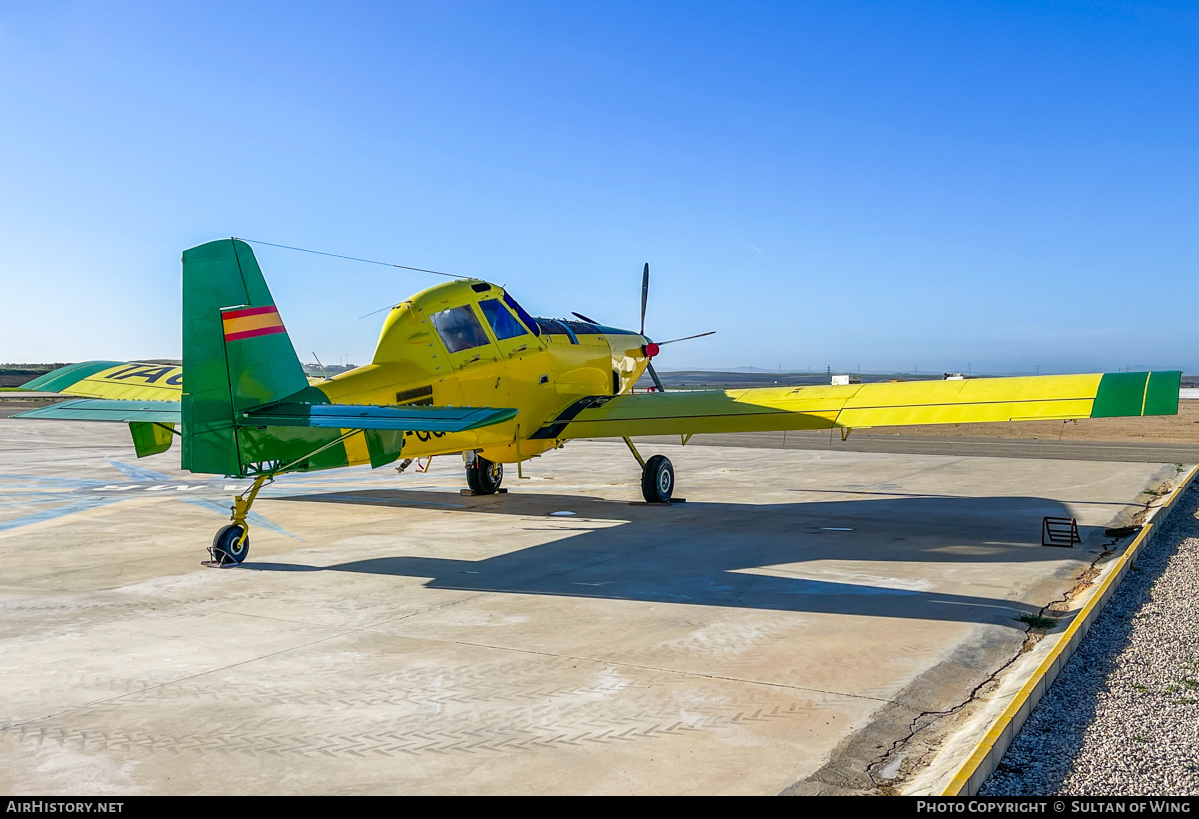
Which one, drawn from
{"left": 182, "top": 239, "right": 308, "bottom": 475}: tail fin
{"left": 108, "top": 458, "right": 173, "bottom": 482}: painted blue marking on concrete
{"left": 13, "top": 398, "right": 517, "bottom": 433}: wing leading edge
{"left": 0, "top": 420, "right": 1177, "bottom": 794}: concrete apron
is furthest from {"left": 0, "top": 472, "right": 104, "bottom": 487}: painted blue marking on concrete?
{"left": 182, "top": 239, "right": 308, "bottom": 475}: tail fin

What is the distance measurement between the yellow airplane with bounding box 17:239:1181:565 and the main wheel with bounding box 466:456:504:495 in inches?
1.0

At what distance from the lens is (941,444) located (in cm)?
2758

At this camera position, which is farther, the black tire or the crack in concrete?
the black tire

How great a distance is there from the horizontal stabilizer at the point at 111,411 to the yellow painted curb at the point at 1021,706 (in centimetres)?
979

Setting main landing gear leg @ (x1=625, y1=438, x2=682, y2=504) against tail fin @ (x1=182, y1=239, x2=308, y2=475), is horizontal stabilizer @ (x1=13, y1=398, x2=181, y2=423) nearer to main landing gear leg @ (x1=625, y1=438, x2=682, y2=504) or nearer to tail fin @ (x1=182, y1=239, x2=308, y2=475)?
tail fin @ (x1=182, y1=239, x2=308, y2=475)

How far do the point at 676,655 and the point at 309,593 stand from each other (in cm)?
393

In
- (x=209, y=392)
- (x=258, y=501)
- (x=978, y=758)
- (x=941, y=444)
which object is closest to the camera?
(x=978, y=758)

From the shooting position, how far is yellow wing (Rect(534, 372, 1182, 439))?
10.8m

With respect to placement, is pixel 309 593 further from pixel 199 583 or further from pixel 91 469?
pixel 91 469

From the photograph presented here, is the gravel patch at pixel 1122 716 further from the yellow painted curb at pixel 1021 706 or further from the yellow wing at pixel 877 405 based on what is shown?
the yellow wing at pixel 877 405

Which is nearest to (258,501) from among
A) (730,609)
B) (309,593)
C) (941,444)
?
(309,593)

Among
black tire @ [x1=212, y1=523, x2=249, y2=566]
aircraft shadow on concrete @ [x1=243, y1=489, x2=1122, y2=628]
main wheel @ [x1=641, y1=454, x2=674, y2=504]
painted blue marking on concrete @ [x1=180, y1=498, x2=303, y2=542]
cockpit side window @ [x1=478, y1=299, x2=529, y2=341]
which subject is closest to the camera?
aircraft shadow on concrete @ [x1=243, y1=489, x2=1122, y2=628]

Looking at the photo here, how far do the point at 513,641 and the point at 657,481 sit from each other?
8180 millimetres

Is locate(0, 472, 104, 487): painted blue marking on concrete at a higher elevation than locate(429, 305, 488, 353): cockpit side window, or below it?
below
